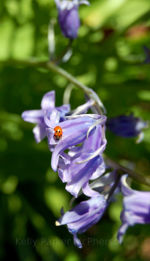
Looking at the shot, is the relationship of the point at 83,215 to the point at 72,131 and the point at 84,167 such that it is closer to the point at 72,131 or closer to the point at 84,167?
the point at 84,167

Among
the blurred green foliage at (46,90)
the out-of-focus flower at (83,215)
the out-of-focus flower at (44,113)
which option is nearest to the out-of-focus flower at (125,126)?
the out-of-focus flower at (44,113)

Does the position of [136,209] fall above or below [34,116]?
below

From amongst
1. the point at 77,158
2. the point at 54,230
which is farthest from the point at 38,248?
the point at 77,158

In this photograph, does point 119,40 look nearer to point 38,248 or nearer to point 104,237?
point 104,237

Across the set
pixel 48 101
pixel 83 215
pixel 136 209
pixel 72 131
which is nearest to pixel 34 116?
pixel 48 101

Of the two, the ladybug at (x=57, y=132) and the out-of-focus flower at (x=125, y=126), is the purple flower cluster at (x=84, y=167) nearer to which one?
the ladybug at (x=57, y=132)
